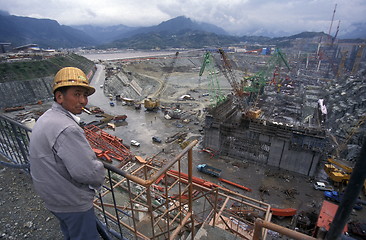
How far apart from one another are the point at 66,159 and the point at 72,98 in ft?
2.83

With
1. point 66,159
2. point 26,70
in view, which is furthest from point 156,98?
point 66,159

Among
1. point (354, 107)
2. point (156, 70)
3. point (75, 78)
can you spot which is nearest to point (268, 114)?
point (354, 107)

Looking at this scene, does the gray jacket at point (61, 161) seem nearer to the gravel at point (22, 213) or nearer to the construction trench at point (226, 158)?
the construction trench at point (226, 158)

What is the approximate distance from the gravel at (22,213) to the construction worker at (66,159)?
2.35 m

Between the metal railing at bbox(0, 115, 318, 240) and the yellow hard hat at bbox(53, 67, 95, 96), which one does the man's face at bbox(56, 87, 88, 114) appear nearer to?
the yellow hard hat at bbox(53, 67, 95, 96)

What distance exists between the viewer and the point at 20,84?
34500 millimetres

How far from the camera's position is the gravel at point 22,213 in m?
4.27

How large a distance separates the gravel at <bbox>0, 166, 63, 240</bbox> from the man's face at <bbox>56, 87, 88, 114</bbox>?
3.32 m

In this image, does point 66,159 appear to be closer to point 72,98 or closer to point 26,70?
point 72,98

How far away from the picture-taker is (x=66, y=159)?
7.43ft

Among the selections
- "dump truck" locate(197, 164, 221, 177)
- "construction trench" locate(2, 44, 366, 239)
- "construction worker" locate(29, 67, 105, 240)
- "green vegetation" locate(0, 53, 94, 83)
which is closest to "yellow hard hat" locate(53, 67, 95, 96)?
"construction worker" locate(29, 67, 105, 240)

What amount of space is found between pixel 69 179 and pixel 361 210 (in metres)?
20.2

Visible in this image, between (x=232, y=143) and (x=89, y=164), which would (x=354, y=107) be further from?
(x=89, y=164)

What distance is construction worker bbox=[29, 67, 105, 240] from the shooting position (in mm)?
2287
